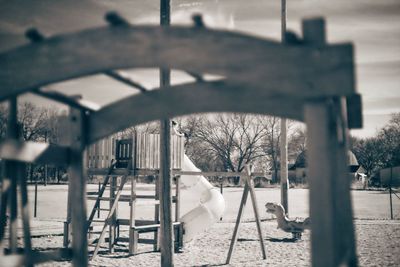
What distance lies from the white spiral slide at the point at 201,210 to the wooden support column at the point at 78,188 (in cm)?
757

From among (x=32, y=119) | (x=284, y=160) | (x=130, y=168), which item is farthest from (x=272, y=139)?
(x=130, y=168)

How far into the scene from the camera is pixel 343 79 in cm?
272

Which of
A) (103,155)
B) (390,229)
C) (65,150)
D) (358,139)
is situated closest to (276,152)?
(358,139)

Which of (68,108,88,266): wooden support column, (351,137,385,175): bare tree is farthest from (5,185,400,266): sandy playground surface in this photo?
(351,137,385,175): bare tree

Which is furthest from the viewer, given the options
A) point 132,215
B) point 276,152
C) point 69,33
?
point 276,152

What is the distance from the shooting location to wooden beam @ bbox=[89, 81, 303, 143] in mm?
3215

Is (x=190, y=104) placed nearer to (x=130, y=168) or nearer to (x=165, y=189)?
(x=165, y=189)

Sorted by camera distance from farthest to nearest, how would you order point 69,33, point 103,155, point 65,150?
point 103,155 → point 65,150 → point 69,33

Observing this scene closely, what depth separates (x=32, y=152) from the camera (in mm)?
3721

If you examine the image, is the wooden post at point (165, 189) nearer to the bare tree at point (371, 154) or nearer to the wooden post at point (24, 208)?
the wooden post at point (24, 208)

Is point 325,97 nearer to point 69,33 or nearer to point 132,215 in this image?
point 69,33

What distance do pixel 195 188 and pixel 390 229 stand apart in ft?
21.1

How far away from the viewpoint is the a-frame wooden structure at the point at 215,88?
2.79 m

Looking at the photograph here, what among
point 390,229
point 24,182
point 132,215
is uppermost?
point 24,182
